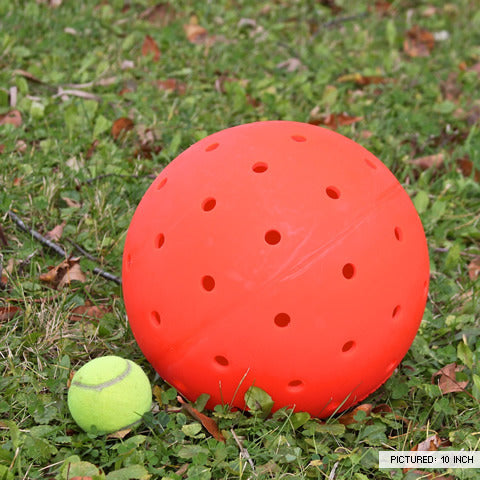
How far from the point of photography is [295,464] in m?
2.46

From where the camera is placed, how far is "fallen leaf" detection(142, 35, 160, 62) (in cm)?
551

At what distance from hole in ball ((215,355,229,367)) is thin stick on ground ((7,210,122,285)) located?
1.07 metres

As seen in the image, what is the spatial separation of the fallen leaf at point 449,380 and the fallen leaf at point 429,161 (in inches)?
70.2

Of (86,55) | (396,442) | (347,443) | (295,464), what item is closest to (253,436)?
(295,464)

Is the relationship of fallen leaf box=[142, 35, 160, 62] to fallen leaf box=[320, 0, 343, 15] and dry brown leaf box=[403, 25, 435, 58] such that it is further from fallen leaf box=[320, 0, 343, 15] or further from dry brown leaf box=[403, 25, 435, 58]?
dry brown leaf box=[403, 25, 435, 58]

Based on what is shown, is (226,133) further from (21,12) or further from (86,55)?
(21,12)

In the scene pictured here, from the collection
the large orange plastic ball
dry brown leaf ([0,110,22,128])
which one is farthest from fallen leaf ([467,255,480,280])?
dry brown leaf ([0,110,22,128])

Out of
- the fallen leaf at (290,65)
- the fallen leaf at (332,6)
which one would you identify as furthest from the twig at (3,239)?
the fallen leaf at (332,6)

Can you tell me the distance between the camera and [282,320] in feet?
7.54

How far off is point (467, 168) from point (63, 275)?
8.81ft

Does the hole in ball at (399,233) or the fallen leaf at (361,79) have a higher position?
the hole in ball at (399,233)

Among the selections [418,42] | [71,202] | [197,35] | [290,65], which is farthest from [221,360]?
[418,42]

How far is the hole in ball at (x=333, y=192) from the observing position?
7.86 ft

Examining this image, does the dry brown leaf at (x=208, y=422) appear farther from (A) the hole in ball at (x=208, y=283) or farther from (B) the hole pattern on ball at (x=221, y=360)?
(A) the hole in ball at (x=208, y=283)
